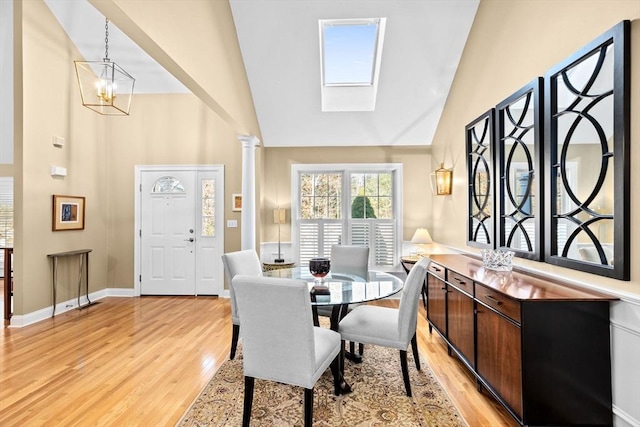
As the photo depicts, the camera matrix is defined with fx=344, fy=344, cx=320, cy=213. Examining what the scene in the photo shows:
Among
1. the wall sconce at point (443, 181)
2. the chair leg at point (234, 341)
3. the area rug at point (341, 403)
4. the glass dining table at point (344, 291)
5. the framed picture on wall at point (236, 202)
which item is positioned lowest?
the area rug at point (341, 403)

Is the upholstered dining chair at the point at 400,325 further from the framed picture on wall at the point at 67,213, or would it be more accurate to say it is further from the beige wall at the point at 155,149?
the framed picture on wall at the point at 67,213

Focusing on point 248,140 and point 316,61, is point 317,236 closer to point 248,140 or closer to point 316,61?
point 248,140

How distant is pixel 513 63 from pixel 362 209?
2979 mm

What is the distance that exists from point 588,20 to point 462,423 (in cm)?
259

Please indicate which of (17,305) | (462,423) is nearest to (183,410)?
(462,423)

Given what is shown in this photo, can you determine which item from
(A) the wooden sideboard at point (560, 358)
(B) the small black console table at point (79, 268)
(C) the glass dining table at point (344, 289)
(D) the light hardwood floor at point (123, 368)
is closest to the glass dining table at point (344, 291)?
(C) the glass dining table at point (344, 289)

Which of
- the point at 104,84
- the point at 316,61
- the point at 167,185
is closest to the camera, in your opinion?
the point at 104,84

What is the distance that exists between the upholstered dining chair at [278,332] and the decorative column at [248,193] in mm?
2620

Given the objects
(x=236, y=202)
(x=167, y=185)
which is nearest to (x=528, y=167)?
(x=236, y=202)

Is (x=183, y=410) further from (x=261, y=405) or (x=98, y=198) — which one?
(x=98, y=198)

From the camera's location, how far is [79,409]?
227 cm

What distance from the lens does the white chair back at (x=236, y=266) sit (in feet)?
10.0

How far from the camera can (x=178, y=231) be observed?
542 cm

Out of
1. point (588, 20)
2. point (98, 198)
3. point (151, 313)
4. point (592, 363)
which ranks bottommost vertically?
point (151, 313)
